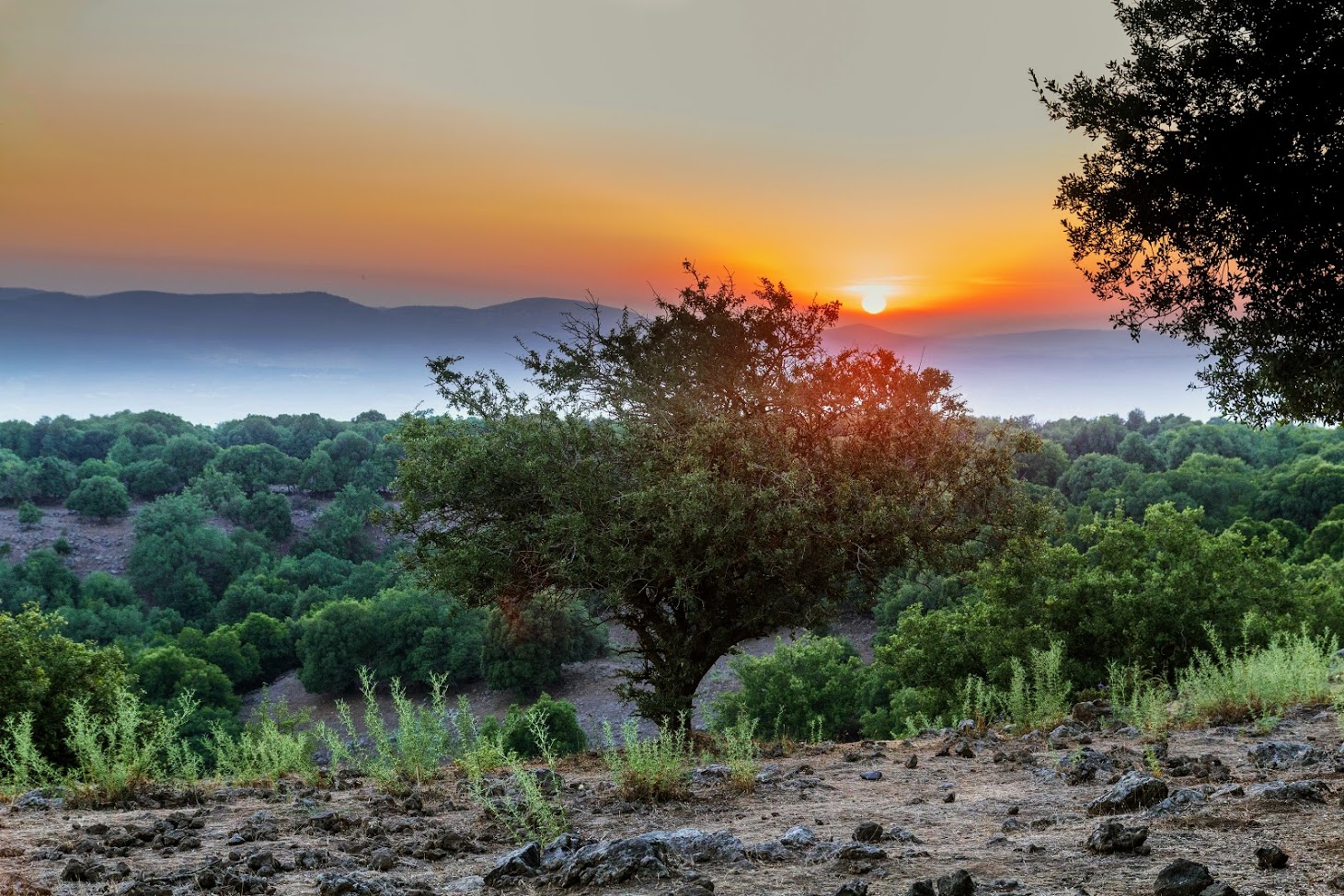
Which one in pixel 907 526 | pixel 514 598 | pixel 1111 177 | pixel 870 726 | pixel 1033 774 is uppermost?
pixel 1111 177

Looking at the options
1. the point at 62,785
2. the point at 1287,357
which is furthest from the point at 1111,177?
the point at 62,785

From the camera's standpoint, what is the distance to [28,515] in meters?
96.6

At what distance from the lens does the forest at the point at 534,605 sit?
22.5 meters

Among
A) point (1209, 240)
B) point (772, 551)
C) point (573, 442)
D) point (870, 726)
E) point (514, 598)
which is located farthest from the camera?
point (870, 726)

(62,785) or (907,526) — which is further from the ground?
(907,526)

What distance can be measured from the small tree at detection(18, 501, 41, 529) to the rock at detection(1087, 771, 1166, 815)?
113112 mm

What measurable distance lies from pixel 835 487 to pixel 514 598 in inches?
204

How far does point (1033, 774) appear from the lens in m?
8.32

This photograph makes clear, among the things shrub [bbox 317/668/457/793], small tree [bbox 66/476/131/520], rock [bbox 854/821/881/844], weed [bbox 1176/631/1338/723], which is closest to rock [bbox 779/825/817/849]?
rock [bbox 854/821/881/844]

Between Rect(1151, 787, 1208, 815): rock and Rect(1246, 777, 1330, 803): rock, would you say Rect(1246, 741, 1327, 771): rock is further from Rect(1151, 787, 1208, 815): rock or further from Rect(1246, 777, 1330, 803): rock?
Rect(1151, 787, 1208, 815): rock

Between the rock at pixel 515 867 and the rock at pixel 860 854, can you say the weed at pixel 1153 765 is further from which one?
the rock at pixel 515 867

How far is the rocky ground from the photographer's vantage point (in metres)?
4.89

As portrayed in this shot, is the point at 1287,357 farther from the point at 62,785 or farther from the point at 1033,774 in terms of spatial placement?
the point at 62,785

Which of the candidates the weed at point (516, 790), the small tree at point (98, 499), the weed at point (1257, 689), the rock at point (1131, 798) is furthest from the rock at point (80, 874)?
the small tree at point (98, 499)
